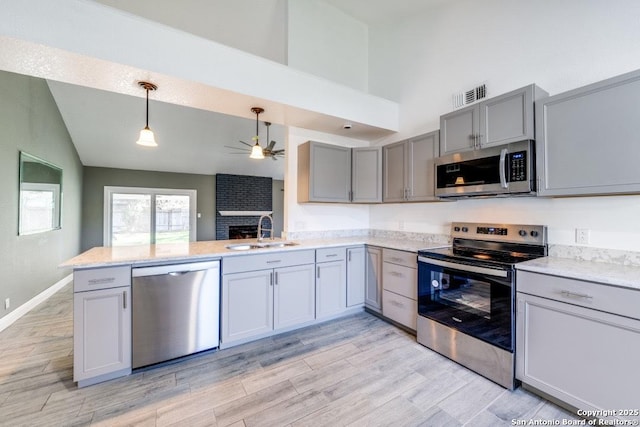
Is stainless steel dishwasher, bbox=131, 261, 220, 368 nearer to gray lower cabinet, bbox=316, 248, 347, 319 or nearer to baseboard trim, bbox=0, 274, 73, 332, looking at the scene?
gray lower cabinet, bbox=316, 248, 347, 319

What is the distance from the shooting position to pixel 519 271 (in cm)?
192

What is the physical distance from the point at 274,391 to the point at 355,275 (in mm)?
1634

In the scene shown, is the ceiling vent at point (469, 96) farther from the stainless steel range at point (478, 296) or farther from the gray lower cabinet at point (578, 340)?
the gray lower cabinet at point (578, 340)

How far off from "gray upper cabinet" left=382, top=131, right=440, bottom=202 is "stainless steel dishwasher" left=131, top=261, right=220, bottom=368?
226 cm

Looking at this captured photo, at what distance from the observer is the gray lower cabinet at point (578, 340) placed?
148cm

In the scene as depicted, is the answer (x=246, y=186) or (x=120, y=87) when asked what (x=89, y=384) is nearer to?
(x=120, y=87)

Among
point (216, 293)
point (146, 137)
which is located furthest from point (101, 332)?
point (146, 137)

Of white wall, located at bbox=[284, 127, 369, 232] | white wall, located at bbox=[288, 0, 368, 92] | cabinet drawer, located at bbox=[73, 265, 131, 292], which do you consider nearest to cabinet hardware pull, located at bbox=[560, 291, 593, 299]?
white wall, located at bbox=[284, 127, 369, 232]

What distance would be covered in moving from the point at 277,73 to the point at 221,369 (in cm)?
278

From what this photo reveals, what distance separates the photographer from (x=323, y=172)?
11.2 ft

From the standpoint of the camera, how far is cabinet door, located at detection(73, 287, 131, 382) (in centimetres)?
192

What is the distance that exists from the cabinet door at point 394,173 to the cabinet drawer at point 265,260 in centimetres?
128

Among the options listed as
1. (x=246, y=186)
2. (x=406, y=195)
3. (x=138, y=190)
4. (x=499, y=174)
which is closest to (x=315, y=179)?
(x=406, y=195)

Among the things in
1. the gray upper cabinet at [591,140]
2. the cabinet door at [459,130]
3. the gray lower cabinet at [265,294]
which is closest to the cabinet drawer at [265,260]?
the gray lower cabinet at [265,294]
